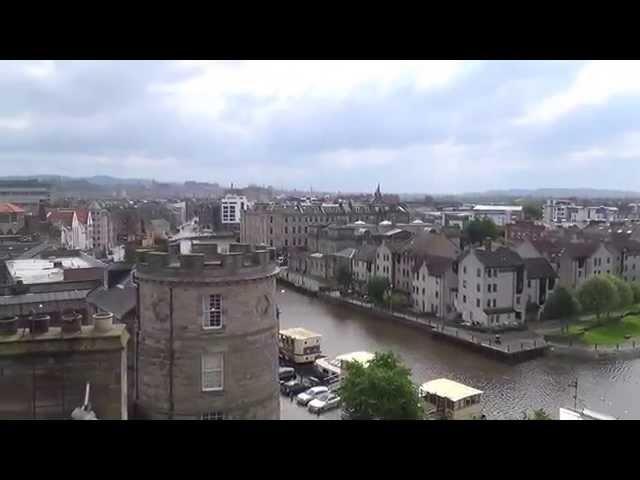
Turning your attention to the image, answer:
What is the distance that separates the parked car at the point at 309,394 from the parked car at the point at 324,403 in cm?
16

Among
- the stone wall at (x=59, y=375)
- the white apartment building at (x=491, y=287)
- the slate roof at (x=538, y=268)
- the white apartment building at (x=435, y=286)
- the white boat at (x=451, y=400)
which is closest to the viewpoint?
the stone wall at (x=59, y=375)

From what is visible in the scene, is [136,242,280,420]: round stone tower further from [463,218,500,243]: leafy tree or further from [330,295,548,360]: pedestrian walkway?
[463,218,500,243]: leafy tree

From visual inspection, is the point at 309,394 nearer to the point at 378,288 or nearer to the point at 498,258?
the point at 498,258

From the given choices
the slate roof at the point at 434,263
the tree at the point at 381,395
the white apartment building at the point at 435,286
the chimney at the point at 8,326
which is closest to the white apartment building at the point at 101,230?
the slate roof at the point at 434,263

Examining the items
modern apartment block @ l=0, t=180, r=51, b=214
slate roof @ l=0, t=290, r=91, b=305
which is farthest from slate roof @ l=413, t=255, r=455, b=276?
modern apartment block @ l=0, t=180, r=51, b=214

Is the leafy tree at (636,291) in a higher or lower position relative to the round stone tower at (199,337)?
lower

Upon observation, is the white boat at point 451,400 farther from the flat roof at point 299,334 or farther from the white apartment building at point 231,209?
the white apartment building at point 231,209

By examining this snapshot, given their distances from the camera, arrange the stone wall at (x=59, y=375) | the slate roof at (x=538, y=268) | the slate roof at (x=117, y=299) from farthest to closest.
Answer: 1. the slate roof at (x=538, y=268)
2. the slate roof at (x=117, y=299)
3. the stone wall at (x=59, y=375)

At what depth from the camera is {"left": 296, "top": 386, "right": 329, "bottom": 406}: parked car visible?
47.7ft

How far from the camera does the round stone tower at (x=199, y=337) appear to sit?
7.43m

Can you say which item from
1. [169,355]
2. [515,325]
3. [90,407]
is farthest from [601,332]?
[90,407]

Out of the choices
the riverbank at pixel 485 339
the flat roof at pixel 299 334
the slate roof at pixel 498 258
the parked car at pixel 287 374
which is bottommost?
the parked car at pixel 287 374
